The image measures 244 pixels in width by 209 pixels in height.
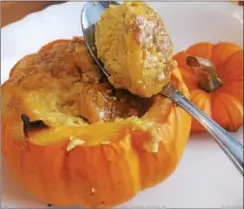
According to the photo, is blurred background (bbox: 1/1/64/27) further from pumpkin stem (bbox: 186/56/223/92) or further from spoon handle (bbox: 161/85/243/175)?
spoon handle (bbox: 161/85/243/175)

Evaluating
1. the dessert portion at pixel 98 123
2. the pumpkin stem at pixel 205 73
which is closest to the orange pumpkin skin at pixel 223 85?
A: the pumpkin stem at pixel 205 73

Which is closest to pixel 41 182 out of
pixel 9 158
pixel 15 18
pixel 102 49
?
pixel 9 158

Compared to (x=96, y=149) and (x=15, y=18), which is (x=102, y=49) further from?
(x=15, y=18)

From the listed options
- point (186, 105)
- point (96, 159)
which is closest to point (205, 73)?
point (186, 105)

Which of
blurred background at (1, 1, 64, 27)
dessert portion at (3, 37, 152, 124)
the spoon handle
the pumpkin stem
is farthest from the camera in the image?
blurred background at (1, 1, 64, 27)

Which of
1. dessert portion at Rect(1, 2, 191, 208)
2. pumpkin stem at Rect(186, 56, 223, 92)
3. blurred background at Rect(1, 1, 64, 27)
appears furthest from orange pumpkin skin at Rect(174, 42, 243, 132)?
blurred background at Rect(1, 1, 64, 27)

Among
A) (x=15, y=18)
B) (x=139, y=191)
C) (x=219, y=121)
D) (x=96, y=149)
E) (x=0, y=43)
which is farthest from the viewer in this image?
(x=15, y=18)
